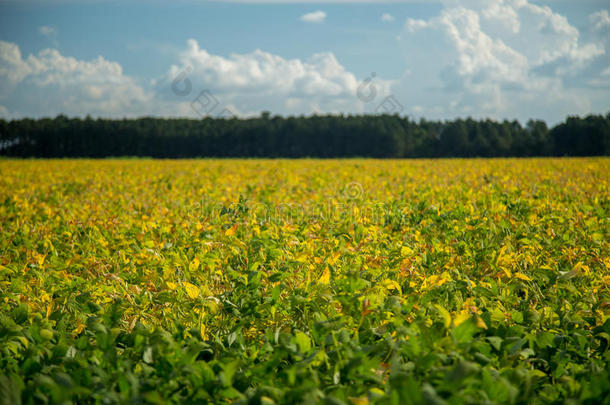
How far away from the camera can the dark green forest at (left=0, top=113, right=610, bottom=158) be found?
65250 millimetres

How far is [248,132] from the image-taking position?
76.4 metres

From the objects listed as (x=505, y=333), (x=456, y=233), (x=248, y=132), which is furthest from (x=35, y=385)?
(x=248, y=132)

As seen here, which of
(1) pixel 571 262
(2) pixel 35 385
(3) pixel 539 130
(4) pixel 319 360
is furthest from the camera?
(3) pixel 539 130

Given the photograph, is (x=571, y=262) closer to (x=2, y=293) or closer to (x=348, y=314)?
(x=348, y=314)

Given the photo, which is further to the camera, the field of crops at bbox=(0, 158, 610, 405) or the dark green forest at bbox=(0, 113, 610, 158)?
the dark green forest at bbox=(0, 113, 610, 158)

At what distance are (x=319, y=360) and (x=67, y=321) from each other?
1911mm

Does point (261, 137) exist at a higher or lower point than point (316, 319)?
higher

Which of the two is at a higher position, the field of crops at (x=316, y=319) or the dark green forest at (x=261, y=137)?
the dark green forest at (x=261, y=137)

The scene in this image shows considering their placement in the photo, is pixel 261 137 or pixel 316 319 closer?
pixel 316 319

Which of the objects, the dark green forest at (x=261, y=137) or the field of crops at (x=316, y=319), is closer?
the field of crops at (x=316, y=319)

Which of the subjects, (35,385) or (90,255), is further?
(90,255)

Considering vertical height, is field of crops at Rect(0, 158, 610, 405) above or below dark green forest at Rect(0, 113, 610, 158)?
below

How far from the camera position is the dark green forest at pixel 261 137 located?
65250 millimetres

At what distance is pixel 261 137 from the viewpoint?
76.1m
